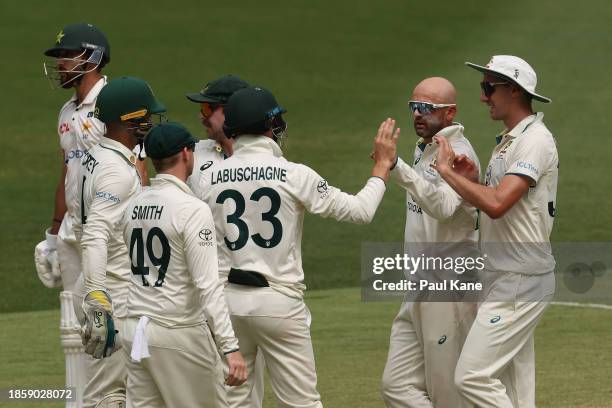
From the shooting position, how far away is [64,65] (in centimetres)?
947

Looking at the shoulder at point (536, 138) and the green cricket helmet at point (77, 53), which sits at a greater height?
the green cricket helmet at point (77, 53)

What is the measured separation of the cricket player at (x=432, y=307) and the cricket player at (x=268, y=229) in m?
0.82

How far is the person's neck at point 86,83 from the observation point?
31.2 ft

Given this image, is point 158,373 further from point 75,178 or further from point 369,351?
point 369,351

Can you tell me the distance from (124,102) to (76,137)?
1.22 meters

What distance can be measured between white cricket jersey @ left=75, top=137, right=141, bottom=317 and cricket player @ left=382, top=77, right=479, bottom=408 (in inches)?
68.9

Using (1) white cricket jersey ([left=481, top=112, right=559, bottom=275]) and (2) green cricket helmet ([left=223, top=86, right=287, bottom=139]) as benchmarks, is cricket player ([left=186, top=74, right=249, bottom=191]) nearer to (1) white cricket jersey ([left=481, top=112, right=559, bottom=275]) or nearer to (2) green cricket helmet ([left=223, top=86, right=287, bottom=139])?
(2) green cricket helmet ([left=223, top=86, right=287, bottom=139])

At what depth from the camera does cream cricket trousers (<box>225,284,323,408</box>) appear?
7.71 metres

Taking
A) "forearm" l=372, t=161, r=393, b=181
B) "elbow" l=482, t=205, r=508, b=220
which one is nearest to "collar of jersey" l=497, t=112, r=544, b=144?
"elbow" l=482, t=205, r=508, b=220

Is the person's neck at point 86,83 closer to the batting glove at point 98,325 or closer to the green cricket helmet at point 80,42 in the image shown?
the green cricket helmet at point 80,42

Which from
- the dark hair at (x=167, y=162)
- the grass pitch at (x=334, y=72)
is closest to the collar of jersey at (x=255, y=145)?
the dark hair at (x=167, y=162)

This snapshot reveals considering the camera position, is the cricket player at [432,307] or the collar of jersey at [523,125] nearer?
the collar of jersey at [523,125]

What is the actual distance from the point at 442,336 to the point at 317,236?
955cm

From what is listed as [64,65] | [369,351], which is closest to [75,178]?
[64,65]
